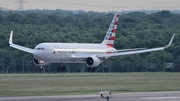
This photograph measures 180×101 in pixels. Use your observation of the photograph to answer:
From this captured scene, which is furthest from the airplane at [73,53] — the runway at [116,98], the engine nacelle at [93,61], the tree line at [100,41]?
the runway at [116,98]

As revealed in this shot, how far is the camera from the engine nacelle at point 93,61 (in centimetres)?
7906

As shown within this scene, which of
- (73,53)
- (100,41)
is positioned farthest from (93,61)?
(100,41)

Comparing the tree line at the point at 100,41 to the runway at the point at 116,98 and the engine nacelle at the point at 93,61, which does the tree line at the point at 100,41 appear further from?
the runway at the point at 116,98

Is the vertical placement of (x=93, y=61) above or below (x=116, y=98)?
above

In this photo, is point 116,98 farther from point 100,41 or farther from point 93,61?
point 100,41

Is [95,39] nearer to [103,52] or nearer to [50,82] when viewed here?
[103,52]

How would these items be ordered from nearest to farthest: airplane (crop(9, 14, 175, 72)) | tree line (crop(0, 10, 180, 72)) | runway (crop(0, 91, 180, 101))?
1. runway (crop(0, 91, 180, 101))
2. airplane (crop(9, 14, 175, 72))
3. tree line (crop(0, 10, 180, 72))

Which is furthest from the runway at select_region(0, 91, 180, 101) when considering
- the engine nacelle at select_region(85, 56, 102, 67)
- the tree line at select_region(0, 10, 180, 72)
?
the engine nacelle at select_region(85, 56, 102, 67)

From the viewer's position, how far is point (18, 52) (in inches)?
3772

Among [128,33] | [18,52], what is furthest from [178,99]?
[128,33]

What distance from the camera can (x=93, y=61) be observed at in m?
79.1

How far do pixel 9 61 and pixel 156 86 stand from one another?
137ft

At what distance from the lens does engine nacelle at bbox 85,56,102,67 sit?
79.1 metres

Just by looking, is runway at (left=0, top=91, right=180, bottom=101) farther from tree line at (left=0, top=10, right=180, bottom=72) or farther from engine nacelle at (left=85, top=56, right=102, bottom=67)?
engine nacelle at (left=85, top=56, right=102, bottom=67)
